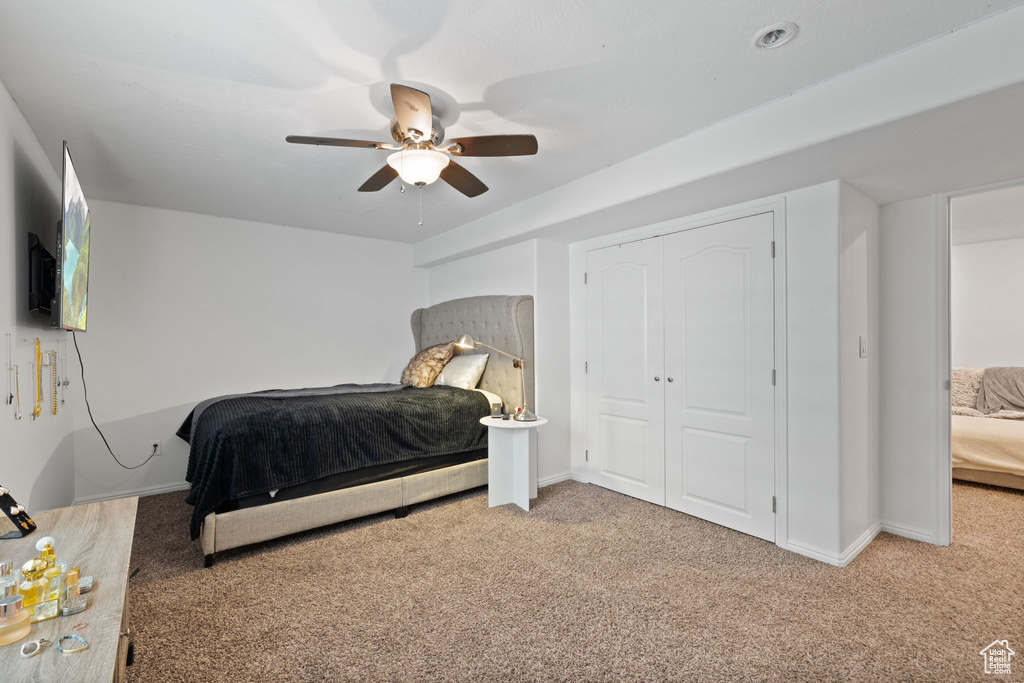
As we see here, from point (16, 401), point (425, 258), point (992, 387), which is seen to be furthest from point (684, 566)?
point (992, 387)

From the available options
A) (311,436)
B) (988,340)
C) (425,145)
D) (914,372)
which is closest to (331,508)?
(311,436)

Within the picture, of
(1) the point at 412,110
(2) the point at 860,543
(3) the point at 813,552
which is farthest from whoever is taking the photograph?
(2) the point at 860,543

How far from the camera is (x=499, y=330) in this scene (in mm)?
4070

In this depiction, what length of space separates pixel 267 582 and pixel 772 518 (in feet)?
9.02

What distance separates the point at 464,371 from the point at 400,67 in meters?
2.61

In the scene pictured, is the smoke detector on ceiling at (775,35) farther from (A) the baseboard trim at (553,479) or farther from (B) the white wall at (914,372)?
(A) the baseboard trim at (553,479)

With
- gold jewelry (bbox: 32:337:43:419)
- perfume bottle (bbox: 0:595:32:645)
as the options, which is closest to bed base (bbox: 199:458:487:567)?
gold jewelry (bbox: 32:337:43:419)

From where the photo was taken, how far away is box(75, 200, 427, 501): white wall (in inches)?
143

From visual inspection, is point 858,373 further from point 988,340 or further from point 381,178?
point 988,340

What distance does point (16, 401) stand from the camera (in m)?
2.06

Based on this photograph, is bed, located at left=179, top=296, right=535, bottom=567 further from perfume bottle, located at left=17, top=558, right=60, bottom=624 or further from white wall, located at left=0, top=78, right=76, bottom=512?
perfume bottle, located at left=17, top=558, right=60, bottom=624

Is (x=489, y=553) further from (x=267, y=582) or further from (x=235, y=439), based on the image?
(x=235, y=439)

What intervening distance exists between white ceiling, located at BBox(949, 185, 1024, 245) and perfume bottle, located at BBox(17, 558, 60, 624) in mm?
4735

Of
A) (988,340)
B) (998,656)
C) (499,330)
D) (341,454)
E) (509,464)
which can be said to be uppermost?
(499,330)
